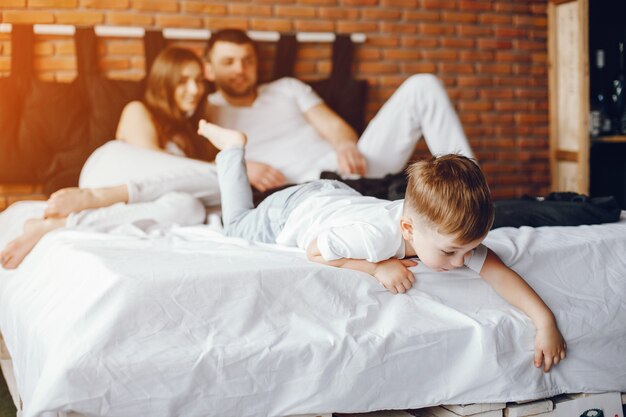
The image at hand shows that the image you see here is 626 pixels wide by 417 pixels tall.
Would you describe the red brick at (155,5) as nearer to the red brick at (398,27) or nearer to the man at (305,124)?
the man at (305,124)

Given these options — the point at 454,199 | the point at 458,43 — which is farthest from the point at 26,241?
the point at 458,43

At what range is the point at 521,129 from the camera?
3881 mm

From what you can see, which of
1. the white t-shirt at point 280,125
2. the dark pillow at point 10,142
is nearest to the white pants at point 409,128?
the white t-shirt at point 280,125

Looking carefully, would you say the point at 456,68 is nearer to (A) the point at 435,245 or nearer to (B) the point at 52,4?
(B) the point at 52,4

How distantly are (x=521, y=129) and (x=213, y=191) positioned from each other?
1930 mm

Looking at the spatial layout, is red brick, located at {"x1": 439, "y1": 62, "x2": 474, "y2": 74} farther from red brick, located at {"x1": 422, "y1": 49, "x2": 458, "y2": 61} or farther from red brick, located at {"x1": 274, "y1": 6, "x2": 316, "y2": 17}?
red brick, located at {"x1": 274, "y1": 6, "x2": 316, "y2": 17}

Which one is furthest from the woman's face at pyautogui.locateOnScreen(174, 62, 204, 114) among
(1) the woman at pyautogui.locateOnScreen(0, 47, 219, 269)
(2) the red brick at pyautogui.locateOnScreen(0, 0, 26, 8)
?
(2) the red brick at pyautogui.locateOnScreen(0, 0, 26, 8)

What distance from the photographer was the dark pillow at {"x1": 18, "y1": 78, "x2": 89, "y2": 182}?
2871 millimetres

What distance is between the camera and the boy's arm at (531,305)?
157cm

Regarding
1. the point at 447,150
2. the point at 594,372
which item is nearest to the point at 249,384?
the point at 594,372

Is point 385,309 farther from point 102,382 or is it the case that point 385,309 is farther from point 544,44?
point 544,44

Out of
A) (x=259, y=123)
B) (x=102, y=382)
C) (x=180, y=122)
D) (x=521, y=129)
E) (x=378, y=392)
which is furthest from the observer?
(x=521, y=129)

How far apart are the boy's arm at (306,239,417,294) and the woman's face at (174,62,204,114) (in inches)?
58.2

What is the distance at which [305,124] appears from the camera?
318 centimetres
